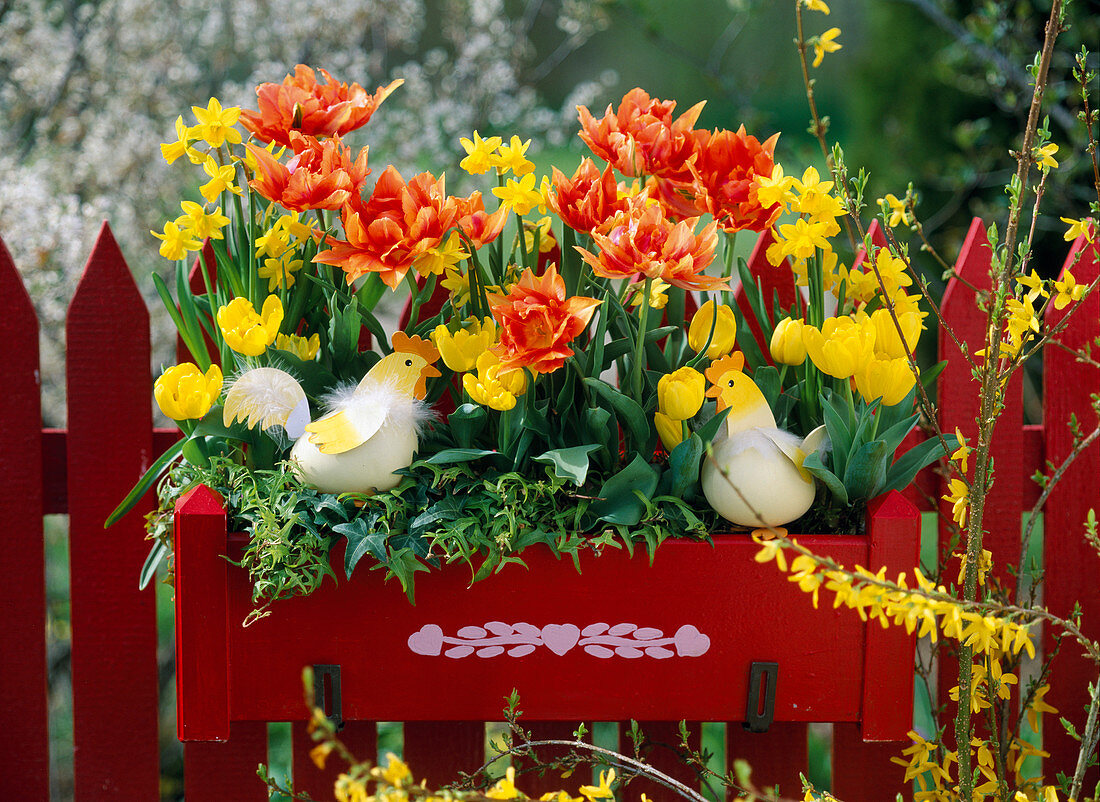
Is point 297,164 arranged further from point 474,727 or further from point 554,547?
point 474,727

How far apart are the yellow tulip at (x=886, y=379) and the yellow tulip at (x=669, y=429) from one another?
193 millimetres

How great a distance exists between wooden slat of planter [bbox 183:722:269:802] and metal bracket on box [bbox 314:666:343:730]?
33 cm

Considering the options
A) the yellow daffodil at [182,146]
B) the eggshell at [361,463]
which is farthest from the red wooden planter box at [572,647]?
the yellow daffodil at [182,146]

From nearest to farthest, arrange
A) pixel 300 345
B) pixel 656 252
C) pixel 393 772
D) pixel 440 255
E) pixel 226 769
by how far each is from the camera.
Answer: pixel 393 772 → pixel 656 252 → pixel 440 255 → pixel 300 345 → pixel 226 769

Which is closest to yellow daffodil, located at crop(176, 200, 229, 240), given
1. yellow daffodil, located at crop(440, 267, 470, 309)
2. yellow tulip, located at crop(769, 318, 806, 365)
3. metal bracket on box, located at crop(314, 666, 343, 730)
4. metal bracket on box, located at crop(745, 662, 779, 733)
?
yellow daffodil, located at crop(440, 267, 470, 309)

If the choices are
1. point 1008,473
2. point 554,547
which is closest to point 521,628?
point 554,547

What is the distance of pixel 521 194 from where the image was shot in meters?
0.96

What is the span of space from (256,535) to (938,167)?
241 centimetres

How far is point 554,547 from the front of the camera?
37.2 inches

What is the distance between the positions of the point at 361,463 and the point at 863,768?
2.79 feet

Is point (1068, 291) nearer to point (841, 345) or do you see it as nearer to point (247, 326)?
point (841, 345)

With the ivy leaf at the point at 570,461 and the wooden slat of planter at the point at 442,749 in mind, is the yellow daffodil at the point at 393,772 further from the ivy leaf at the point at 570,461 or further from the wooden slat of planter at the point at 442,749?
the wooden slat of planter at the point at 442,749

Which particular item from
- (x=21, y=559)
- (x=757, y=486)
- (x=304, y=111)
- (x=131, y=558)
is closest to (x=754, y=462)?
(x=757, y=486)

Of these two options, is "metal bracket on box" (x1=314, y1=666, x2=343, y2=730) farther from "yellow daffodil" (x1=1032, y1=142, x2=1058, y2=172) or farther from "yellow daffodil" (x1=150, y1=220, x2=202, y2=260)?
"yellow daffodil" (x1=1032, y1=142, x2=1058, y2=172)
